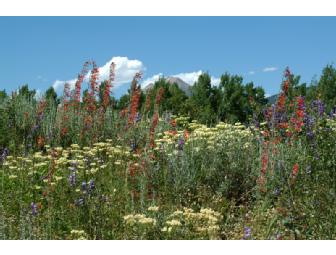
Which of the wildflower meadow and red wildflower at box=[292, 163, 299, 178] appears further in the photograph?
red wildflower at box=[292, 163, 299, 178]

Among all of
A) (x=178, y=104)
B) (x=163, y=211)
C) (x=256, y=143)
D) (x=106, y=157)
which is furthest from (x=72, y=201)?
(x=178, y=104)

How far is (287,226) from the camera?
510 cm

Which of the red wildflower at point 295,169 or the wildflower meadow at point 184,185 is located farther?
the red wildflower at point 295,169

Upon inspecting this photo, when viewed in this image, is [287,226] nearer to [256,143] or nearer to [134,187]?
[134,187]

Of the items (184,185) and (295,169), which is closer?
(295,169)
